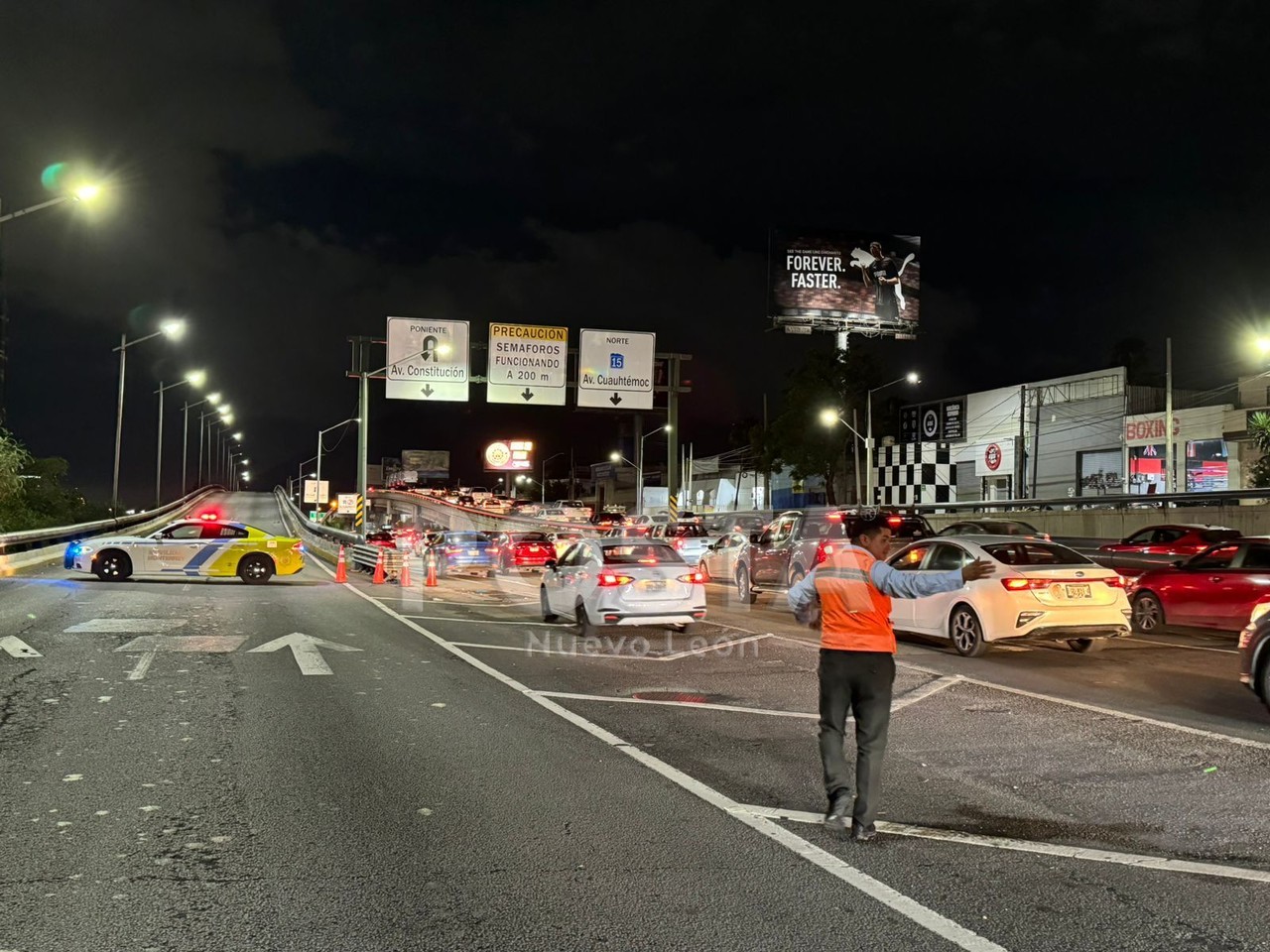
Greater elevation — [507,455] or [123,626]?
[507,455]

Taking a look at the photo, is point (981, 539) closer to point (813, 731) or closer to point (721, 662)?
point (721, 662)

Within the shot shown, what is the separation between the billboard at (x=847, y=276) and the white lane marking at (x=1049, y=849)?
48383mm

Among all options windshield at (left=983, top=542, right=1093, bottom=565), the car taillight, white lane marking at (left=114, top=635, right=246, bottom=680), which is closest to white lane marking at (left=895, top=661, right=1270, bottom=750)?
windshield at (left=983, top=542, right=1093, bottom=565)

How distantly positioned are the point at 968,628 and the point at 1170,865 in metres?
7.42

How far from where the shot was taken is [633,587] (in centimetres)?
1377

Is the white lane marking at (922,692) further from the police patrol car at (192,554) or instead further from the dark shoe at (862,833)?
the police patrol car at (192,554)

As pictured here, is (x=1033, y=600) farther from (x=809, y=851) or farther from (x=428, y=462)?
(x=428, y=462)

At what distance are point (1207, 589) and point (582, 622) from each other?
26.8 ft

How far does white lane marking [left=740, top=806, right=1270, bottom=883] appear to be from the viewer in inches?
189

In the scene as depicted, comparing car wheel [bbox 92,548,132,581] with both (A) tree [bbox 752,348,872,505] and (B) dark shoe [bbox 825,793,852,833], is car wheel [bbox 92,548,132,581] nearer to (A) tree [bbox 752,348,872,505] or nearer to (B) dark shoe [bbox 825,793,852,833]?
(B) dark shoe [bbox 825,793,852,833]

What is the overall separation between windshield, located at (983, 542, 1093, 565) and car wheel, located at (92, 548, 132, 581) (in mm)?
18142

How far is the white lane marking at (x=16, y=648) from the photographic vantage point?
1131cm

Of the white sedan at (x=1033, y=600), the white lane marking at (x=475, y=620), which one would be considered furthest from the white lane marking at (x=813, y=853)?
the white lane marking at (x=475, y=620)

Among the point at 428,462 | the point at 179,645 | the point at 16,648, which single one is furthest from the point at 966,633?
the point at 428,462
